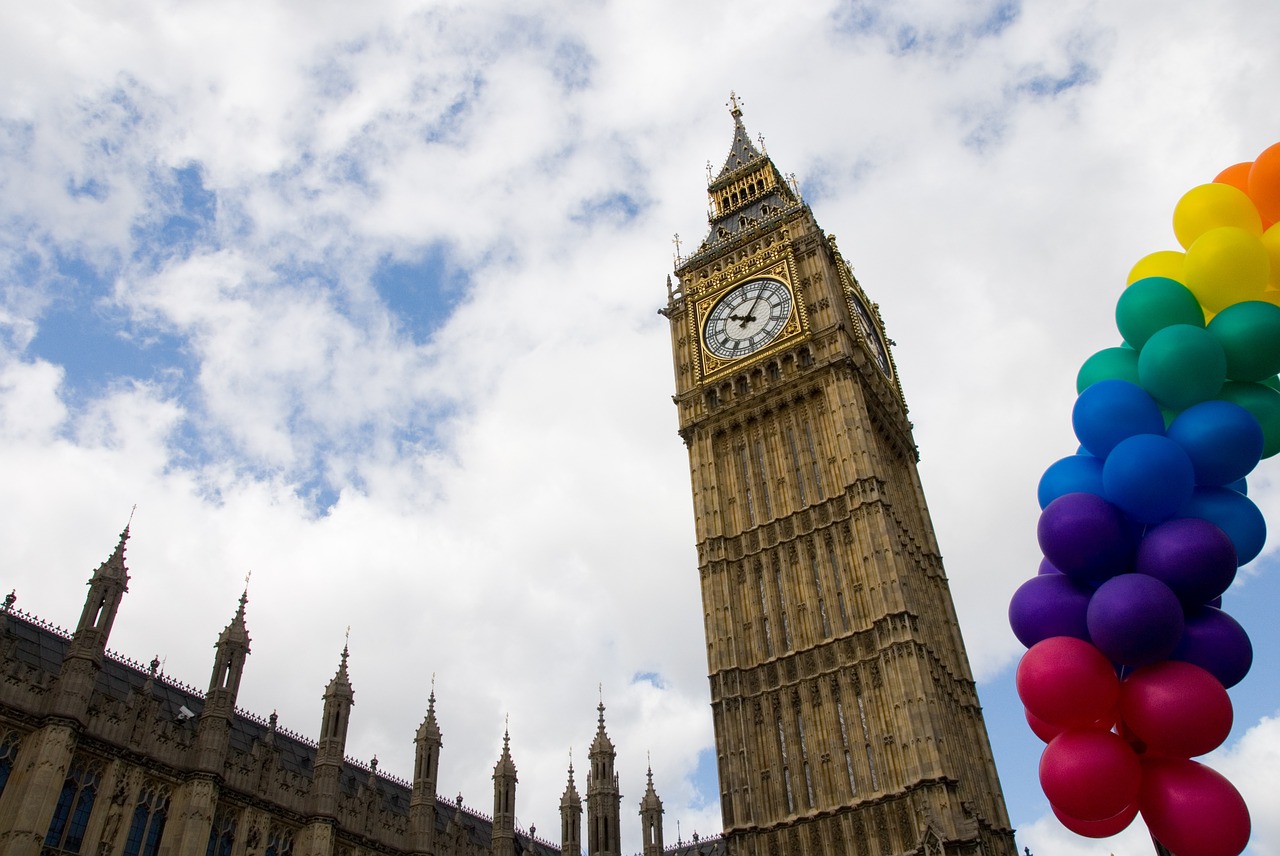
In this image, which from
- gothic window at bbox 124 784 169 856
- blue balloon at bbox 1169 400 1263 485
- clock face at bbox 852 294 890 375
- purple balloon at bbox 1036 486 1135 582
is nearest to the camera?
blue balloon at bbox 1169 400 1263 485

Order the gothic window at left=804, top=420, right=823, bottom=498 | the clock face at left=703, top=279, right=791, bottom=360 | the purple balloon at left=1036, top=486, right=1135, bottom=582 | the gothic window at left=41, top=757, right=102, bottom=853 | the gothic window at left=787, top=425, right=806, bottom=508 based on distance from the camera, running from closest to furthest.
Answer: the purple balloon at left=1036, top=486, right=1135, bottom=582
the gothic window at left=41, top=757, right=102, bottom=853
the gothic window at left=804, top=420, right=823, bottom=498
the gothic window at left=787, top=425, right=806, bottom=508
the clock face at left=703, top=279, right=791, bottom=360

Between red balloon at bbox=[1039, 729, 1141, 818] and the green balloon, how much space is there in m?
4.22

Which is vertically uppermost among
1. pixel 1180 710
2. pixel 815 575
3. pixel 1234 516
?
pixel 815 575

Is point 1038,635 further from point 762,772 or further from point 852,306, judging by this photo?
point 852,306

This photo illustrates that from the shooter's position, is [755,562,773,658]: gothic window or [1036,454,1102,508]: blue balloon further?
[755,562,773,658]: gothic window

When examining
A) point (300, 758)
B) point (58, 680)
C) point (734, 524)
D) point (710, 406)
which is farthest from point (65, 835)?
point (710, 406)

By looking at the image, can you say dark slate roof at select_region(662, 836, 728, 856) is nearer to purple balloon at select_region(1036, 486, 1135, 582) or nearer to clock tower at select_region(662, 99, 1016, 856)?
clock tower at select_region(662, 99, 1016, 856)

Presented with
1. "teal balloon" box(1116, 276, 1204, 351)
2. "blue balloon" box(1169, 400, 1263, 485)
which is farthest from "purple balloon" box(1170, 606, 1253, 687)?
"teal balloon" box(1116, 276, 1204, 351)

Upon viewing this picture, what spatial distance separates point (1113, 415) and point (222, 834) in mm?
28792

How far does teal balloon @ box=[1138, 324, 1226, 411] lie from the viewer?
1116cm

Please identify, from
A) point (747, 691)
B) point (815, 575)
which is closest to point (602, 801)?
point (747, 691)

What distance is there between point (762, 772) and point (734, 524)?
13.0 metres

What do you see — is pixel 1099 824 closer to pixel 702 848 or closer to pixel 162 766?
pixel 162 766

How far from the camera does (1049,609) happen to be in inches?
460
